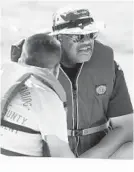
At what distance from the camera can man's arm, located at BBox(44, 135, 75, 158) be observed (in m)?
1.87

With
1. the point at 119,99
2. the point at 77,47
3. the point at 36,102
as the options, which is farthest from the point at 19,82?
the point at 119,99

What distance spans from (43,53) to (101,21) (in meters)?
0.31

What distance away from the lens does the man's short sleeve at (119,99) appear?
1906 millimetres

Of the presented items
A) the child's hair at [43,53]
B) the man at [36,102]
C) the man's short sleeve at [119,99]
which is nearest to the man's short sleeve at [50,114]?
the man at [36,102]

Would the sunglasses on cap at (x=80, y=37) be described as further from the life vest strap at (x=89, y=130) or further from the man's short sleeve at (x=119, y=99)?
the life vest strap at (x=89, y=130)

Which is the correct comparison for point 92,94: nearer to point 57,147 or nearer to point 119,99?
point 119,99

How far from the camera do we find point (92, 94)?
6.35ft

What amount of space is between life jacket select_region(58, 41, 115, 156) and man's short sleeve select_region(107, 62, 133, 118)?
0.02 m

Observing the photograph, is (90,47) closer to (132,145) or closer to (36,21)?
(36,21)

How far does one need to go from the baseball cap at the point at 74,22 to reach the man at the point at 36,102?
0.07m

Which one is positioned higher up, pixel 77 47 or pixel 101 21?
pixel 101 21

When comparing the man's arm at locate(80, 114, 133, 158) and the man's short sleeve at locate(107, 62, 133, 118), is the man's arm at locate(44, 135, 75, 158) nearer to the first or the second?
the man's arm at locate(80, 114, 133, 158)
